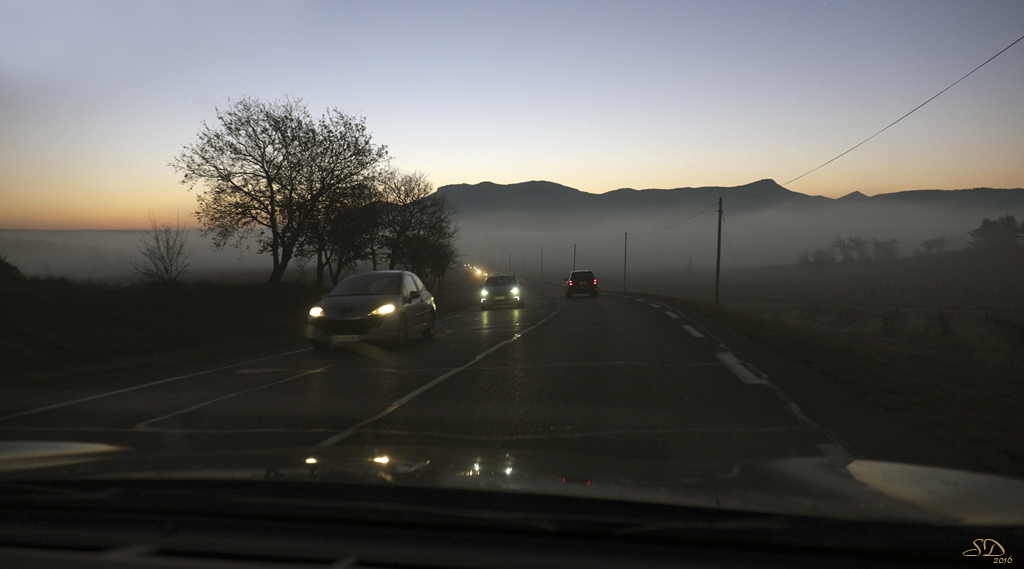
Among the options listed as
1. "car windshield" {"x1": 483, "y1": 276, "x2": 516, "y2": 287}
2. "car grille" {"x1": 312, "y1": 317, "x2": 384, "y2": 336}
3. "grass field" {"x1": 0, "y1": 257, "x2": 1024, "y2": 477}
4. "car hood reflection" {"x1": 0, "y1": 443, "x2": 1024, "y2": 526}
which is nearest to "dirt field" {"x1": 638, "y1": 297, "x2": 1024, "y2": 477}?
"grass field" {"x1": 0, "y1": 257, "x2": 1024, "y2": 477}

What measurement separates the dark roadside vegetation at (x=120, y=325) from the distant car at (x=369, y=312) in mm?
1784

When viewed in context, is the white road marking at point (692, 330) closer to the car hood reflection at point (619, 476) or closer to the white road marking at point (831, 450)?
the white road marking at point (831, 450)

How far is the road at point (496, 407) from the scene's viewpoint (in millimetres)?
5086

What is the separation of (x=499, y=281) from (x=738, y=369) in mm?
21749

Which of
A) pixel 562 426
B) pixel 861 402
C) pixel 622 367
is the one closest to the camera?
pixel 562 426

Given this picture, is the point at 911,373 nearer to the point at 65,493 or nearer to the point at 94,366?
the point at 65,493

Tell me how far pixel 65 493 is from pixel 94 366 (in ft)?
36.6

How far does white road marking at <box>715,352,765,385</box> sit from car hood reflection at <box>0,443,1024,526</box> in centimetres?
589

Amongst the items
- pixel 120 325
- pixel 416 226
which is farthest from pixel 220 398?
pixel 416 226

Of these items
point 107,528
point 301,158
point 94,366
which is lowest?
point 94,366

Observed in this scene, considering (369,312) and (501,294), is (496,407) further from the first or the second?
(501,294)

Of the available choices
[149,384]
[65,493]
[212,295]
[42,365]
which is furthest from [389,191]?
[65,493]

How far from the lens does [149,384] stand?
8.68m

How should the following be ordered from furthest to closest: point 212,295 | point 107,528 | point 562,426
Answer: point 212,295 < point 562,426 < point 107,528
